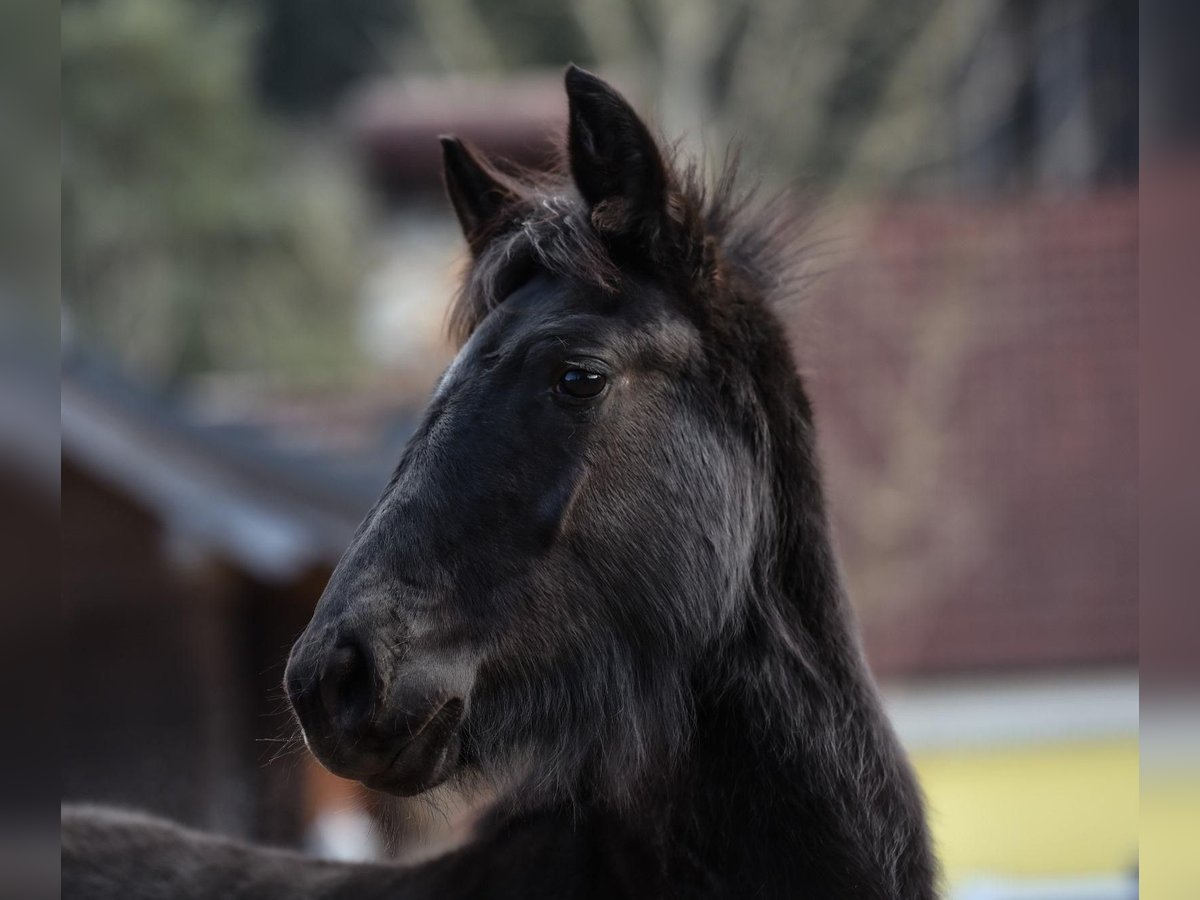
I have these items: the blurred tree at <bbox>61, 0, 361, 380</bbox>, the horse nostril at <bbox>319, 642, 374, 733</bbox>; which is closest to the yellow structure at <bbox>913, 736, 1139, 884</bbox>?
the horse nostril at <bbox>319, 642, 374, 733</bbox>

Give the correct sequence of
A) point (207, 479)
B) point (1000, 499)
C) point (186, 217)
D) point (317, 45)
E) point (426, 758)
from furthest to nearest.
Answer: point (317, 45) → point (186, 217) → point (1000, 499) → point (207, 479) → point (426, 758)

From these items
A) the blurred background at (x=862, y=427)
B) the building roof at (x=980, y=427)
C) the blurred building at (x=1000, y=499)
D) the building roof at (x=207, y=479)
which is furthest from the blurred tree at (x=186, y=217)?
the building roof at (x=207, y=479)

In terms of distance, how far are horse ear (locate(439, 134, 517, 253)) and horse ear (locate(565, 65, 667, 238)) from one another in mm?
358

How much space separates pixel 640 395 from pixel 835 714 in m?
0.68

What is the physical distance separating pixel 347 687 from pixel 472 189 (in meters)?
1.25

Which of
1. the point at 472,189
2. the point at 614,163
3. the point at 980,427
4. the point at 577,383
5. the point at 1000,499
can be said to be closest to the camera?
the point at 577,383

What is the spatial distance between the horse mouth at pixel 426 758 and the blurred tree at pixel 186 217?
71.0ft

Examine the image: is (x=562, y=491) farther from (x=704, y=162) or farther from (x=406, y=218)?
(x=406, y=218)

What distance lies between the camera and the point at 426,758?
200cm

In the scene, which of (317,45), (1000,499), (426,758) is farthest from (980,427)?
(317,45)

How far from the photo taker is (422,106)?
48.2 ft

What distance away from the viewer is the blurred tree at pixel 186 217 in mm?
22781

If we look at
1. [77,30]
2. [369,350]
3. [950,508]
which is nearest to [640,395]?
[950,508]

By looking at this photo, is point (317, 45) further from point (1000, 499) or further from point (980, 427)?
point (1000, 499)
